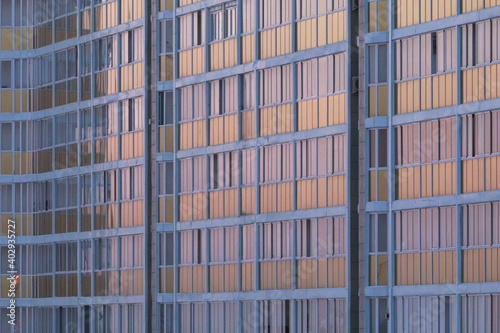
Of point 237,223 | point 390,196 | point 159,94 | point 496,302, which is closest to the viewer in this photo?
point 496,302

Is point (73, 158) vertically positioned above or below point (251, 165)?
above

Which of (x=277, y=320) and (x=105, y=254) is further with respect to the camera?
(x=105, y=254)

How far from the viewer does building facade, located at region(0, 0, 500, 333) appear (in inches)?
1885

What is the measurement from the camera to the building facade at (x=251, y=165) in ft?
157

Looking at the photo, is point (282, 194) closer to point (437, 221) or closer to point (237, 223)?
point (237, 223)

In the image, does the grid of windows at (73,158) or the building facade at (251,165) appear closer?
the building facade at (251,165)

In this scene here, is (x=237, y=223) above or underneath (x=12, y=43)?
underneath

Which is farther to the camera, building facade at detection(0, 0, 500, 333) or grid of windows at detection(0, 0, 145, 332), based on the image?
grid of windows at detection(0, 0, 145, 332)

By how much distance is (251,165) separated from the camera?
2227 inches

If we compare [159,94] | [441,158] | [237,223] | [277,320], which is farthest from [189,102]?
[441,158]

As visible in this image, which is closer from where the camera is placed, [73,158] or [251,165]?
[251,165]

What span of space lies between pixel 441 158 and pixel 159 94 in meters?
16.8

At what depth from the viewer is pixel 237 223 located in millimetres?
56938

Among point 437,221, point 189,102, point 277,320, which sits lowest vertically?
point 277,320
